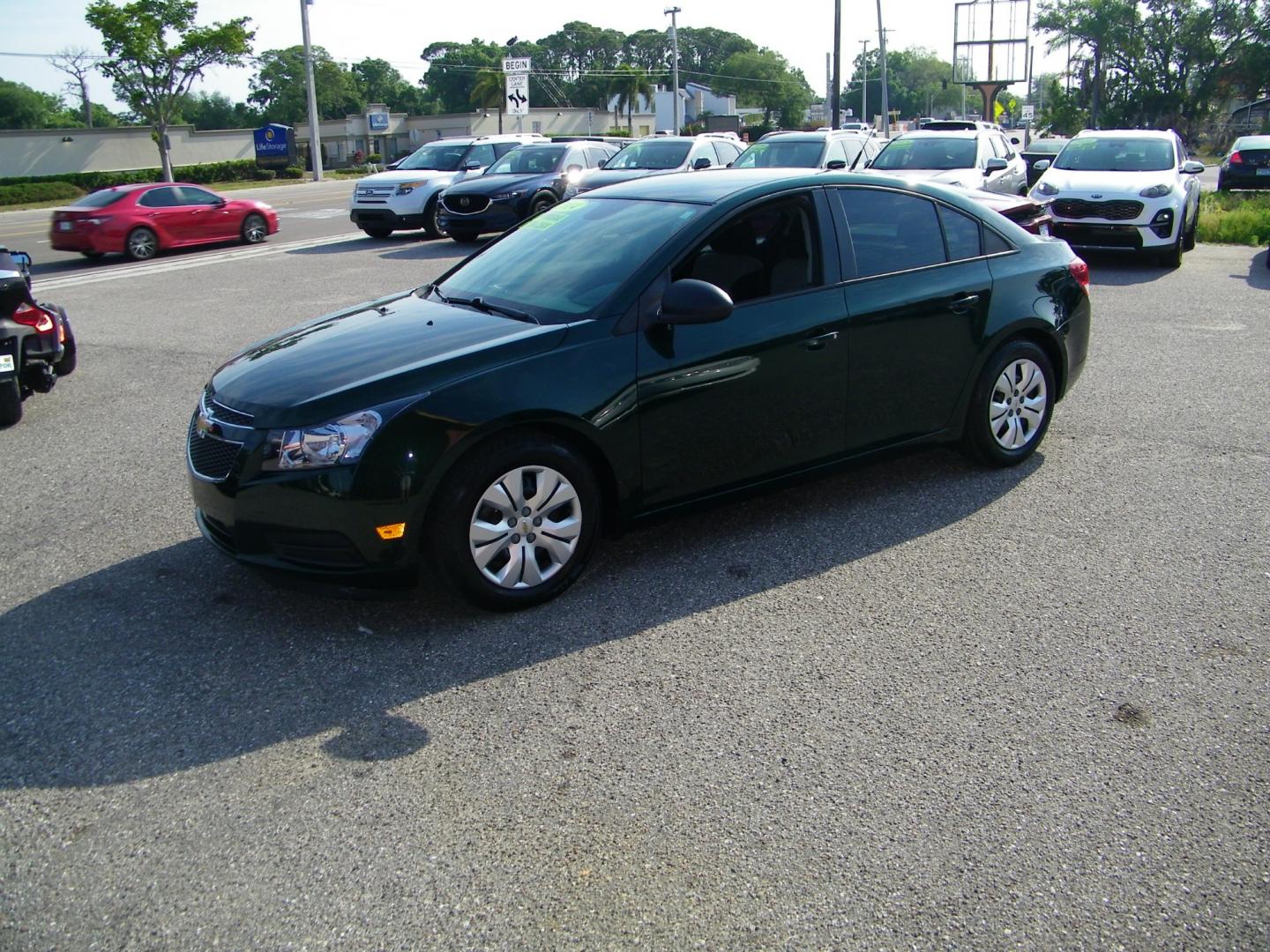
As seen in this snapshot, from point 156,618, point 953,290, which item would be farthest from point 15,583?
point 953,290

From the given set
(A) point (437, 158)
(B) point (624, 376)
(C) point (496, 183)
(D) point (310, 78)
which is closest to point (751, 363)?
(B) point (624, 376)

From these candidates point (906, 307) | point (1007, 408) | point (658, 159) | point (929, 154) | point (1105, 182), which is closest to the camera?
point (906, 307)

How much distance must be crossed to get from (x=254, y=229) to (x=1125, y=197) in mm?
14870

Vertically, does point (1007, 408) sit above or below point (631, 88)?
below

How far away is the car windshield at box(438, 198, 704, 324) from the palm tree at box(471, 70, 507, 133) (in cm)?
8748

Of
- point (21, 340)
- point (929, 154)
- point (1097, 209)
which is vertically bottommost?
point (21, 340)

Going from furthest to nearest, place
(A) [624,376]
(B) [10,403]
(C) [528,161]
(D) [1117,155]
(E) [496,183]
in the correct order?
1. (C) [528,161]
2. (E) [496,183]
3. (D) [1117,155]
4. (B) [10,403]
5. (A) [624,376]

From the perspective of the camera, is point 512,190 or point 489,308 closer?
point 489,308

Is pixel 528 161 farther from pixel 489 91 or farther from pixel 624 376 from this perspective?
pixel 489 91

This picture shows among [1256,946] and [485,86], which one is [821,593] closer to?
[1256,946]

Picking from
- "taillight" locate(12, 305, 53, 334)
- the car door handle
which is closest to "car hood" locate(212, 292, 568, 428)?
the car door handle

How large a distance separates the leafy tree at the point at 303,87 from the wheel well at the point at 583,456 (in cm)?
11204

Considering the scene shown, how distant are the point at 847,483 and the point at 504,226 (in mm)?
13435

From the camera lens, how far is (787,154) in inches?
712
